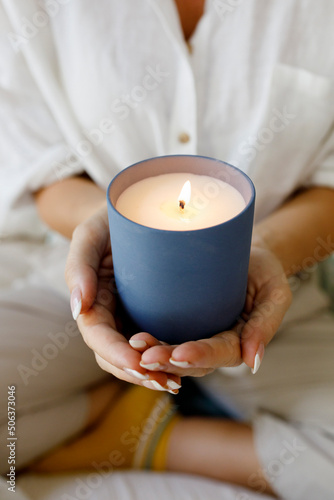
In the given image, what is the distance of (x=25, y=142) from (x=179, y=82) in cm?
31

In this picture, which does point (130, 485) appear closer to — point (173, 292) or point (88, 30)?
point (173, 292)

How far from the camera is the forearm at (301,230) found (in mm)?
699

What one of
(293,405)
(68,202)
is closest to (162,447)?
(293,405)

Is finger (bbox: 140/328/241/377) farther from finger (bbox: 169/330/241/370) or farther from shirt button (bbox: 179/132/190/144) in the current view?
shirt button (bbox: 179/132/190/144)

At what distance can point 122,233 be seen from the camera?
0.40 m

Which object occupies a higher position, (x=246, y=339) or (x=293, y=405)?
(x=246, y=339)

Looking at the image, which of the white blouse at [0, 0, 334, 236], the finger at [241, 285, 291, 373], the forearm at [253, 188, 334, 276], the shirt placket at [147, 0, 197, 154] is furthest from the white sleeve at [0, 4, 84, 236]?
the finger at [241, 285, 291, 373]

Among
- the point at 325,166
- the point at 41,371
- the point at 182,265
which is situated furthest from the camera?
→ the point at 325,166

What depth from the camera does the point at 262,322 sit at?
0.48m

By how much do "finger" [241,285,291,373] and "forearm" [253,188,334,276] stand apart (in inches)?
6.2

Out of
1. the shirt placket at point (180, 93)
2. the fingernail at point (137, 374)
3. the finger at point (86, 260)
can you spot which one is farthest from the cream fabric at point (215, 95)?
the fingernail at point (137, 374)

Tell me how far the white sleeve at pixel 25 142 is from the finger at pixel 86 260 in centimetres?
28

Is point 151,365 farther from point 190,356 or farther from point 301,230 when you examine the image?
point 301,230

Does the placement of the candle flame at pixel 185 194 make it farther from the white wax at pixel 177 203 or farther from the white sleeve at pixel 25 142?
the white sleeve at pixel 25 142
